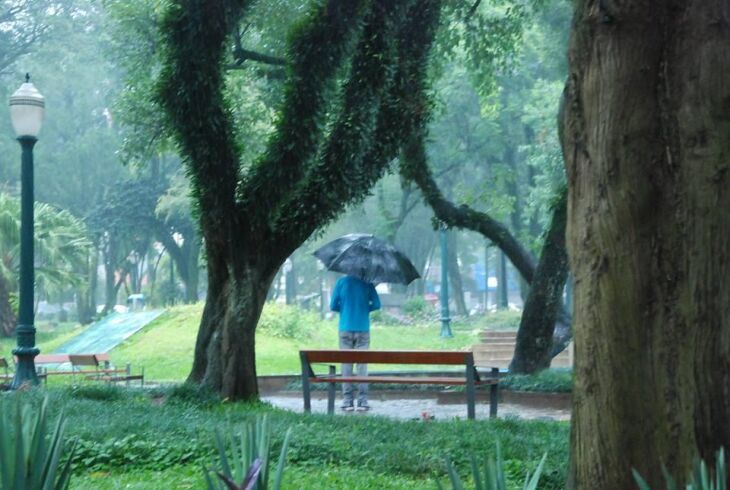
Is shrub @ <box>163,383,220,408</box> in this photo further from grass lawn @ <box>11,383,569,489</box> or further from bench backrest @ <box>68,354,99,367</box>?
bench backrest @ <box>68,354,99,367</box>

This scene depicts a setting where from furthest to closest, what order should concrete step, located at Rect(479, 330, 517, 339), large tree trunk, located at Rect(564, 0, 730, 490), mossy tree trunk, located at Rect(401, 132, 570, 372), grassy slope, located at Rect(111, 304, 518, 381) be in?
1. concrete step, located at Rect(479, 330, 517, 339)
2. grassy slope, located at Rect(111, 304, 518, 381)
3. mossy tree trunk, located at Rect(401, 132, 570, 372)
4. large tree trunk, located at Rect(564, 0, 730, 490)

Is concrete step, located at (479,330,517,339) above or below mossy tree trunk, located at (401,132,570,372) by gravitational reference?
below

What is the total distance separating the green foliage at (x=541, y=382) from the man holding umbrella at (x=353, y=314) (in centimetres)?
298

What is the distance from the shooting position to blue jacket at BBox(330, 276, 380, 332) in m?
14.9

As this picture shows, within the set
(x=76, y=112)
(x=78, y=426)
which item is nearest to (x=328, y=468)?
(x=78, y=426)

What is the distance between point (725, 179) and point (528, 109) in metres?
37.1

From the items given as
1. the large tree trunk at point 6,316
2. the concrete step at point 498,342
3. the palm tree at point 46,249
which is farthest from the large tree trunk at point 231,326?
the large tree trunk at point 6,316

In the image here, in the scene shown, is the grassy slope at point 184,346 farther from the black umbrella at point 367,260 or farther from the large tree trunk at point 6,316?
the black umbrella at point 367,260

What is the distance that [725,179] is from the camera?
4957 millimetres

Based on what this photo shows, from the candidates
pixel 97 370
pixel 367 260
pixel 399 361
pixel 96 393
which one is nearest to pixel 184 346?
pixel 97 370

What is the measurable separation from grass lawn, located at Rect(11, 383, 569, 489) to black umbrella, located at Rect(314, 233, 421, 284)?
4412mm

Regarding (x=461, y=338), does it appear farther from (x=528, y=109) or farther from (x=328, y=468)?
(x=328, y=468)

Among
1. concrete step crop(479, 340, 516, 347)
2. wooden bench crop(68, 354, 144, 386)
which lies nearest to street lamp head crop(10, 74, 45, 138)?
wooden bench crop(68, 354, 144, 386)

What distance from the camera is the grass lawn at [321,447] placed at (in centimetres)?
733
